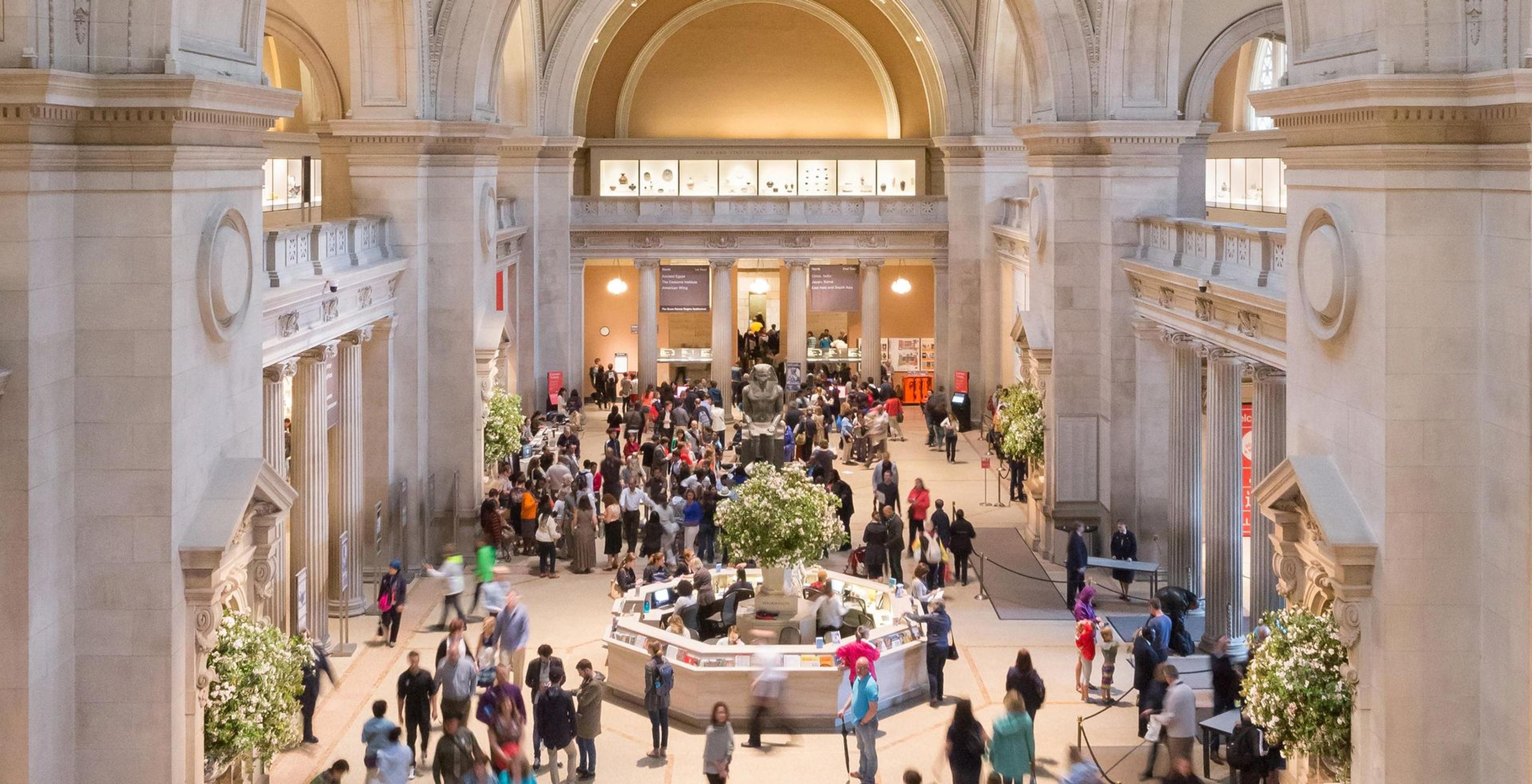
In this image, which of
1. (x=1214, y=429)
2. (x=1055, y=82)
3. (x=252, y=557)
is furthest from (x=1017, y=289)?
(x=252, y=557)

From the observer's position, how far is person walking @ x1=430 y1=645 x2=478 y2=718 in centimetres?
1397

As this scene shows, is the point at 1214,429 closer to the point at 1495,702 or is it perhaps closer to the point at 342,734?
the point at 1495,702

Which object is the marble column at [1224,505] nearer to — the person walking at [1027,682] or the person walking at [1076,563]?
the person walking at [1076,563]

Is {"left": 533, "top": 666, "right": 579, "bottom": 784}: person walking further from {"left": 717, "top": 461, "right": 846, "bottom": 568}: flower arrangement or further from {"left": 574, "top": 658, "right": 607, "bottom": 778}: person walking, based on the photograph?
{"left": 717, "top": 461, "right": 846, "bottom": 568}: flower arrangement

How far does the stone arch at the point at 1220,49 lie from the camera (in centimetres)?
2253

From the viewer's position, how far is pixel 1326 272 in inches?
432

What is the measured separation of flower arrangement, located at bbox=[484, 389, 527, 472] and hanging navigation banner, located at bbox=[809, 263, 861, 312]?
1311 cm

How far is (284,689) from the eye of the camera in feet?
38.7

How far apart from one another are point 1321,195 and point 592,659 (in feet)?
32.2

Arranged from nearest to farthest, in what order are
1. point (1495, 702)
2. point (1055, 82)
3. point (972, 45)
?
point (1495, 702)
point (1055, 82)
point (972, 45)

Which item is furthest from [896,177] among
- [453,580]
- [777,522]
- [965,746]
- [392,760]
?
[392,760]

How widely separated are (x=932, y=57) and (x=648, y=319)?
907 cm

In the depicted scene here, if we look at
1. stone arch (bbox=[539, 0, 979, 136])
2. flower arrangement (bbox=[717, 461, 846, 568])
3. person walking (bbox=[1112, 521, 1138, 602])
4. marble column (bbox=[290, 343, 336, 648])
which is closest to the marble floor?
person walking (bbox=[1112, 521, 1138, 602])

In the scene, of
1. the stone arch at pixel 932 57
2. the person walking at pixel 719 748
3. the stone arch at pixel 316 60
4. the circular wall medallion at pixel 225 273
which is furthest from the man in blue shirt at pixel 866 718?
the stone arch at pixel 932 57
